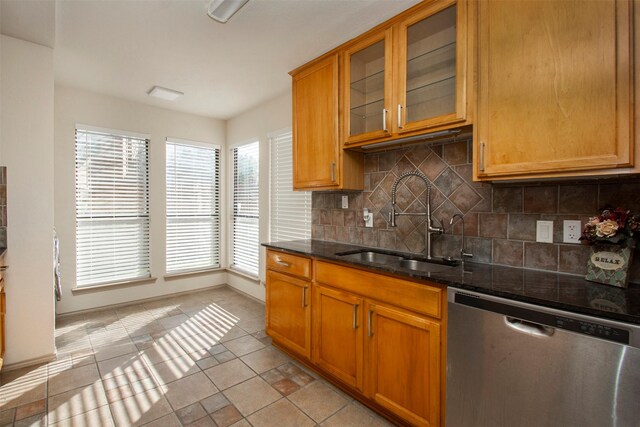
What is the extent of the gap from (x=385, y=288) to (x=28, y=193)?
2.91 metres

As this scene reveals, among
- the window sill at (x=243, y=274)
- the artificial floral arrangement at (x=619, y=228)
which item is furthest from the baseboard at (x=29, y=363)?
the artificial floral arrangement at (x=619, y=228)

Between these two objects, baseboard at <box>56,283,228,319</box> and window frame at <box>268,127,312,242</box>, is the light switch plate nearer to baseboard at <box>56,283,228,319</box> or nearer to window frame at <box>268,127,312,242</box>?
window frame at <box>268,127,312,242</box>

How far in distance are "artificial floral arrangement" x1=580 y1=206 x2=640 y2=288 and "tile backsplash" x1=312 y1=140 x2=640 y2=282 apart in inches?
6.5

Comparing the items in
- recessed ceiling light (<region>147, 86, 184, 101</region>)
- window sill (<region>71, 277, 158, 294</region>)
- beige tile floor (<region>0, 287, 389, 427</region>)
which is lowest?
beige tile floor (<region>0, 287, 389, 427</region>)

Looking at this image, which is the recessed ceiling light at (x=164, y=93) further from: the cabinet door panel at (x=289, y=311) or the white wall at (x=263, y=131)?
the cabinet door panel at (x=289, y=311)

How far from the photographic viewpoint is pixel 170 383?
228cm

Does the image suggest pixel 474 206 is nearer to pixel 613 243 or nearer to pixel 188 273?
pixel 613 243

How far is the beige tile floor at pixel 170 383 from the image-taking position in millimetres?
1912

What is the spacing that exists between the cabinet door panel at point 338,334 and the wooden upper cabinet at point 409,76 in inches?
47.2

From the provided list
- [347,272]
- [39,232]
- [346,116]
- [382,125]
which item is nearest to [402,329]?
[347,272]

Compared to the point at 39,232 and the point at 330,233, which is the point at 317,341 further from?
the point at 39,232

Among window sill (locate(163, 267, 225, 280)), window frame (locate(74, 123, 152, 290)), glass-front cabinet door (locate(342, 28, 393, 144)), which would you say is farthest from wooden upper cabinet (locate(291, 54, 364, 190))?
window sill (locate(163, 267, 225, 280))

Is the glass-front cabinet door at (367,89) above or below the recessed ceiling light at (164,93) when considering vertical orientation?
below

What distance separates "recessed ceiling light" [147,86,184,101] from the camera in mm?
3488
